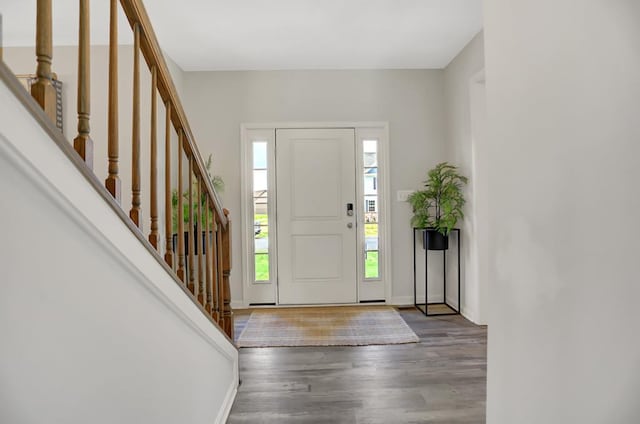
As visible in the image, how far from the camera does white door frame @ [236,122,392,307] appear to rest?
417 centimetres

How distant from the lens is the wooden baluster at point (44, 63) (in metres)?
0.76

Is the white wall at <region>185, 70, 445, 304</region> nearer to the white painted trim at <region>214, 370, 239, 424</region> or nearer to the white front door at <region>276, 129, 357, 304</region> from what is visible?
the white front door at <region>276, 129, 357, 304</region>

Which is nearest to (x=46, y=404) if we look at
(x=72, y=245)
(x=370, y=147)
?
(x=72, y=245)

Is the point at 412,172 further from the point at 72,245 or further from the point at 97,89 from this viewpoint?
the point at 72,245

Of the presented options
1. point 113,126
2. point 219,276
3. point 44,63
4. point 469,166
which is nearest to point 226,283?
point 219,276

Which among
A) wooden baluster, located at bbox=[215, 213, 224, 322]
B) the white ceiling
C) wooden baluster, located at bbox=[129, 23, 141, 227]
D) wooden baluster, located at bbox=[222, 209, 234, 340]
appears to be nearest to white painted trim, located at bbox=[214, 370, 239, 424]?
wooden baluster, located at bbox=[222, 209, 234, 340]

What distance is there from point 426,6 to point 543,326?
2638mm

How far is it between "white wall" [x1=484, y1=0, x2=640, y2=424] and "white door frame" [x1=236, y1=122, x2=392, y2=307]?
115 inches

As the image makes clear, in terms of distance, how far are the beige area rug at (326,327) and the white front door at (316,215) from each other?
0.28m

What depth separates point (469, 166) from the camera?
3576 mm

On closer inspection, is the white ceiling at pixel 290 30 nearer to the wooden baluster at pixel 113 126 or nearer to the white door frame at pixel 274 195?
the white door frame at pixel 274 195

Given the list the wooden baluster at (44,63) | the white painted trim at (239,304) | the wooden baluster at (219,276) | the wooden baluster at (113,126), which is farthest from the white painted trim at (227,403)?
the white painted trim at (239,304)

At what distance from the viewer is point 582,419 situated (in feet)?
2.80

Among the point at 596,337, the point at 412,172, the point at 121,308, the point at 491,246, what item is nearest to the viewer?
the point at 596,337
